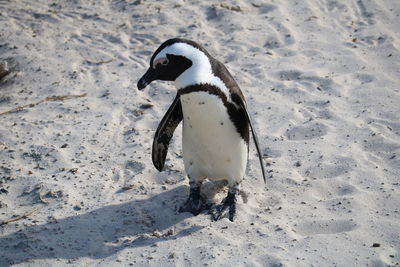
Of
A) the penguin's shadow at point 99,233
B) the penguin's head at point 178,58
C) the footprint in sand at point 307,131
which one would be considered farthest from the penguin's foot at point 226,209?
the footprint in sand at point 307,131

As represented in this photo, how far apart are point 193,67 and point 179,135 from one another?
125 cm

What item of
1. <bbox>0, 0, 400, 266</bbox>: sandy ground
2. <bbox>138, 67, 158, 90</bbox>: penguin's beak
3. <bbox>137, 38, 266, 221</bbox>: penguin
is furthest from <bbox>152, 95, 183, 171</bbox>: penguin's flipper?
<bbox>138, 67, 158, 90</bbox>: penguin's beak

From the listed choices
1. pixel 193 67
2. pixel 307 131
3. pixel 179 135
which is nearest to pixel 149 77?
pixel 193 67

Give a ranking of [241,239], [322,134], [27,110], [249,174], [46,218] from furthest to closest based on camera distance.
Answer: [27,110] < [322,134] < [249,174] < [46,218] < [241,239]

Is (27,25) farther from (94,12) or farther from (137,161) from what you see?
(137,161)

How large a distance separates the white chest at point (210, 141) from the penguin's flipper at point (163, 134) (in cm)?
20

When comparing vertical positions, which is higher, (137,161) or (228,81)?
(228,81)

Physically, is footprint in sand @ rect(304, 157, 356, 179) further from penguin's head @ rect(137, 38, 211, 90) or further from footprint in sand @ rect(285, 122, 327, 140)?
penguin's head @ rect(137, 38, 211, 90)

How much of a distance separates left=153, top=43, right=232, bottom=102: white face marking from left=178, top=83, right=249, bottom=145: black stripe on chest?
0.06 ft

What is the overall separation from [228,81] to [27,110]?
192 centimetres

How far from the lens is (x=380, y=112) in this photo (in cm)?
387

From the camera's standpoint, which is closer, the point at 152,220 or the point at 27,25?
the point at 152,220

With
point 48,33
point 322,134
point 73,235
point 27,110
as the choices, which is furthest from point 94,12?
point 73,235

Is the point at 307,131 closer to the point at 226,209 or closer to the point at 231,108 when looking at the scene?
the point at 226,209
